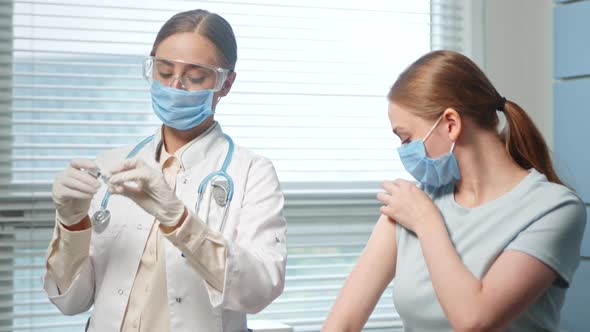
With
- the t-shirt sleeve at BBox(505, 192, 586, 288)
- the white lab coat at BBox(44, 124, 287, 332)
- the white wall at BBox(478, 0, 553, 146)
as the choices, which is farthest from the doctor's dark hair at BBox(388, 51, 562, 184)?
the white wall at BBox(478, 0, 553, 146)

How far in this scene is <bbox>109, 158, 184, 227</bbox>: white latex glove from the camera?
5.44ft

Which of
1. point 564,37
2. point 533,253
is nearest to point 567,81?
point 564,37

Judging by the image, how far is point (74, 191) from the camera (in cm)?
170

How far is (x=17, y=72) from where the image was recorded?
281 centimetres

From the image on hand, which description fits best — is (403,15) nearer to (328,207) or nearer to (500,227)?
(328,207)

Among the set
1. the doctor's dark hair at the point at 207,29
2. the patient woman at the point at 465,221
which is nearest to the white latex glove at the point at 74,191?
the doctor's dark hair at the point at 207,29

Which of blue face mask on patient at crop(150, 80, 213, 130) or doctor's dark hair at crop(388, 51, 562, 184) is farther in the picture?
blue face mask on patient at crop(150, 80, 213, 130)

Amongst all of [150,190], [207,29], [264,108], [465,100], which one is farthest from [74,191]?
[264,108]

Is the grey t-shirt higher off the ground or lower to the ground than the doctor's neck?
lower

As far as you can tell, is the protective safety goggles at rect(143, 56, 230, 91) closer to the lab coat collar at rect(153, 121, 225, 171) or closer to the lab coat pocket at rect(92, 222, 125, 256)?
the lab coat collar at rect(153, 121, 225, 171)

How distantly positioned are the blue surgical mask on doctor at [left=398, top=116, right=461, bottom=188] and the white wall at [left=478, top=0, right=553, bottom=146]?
5.63 feet

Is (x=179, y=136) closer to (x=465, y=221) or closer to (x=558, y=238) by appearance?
(x=465, y=221)

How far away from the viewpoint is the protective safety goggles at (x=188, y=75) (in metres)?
1.89

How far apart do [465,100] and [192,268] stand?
0.74 meters
